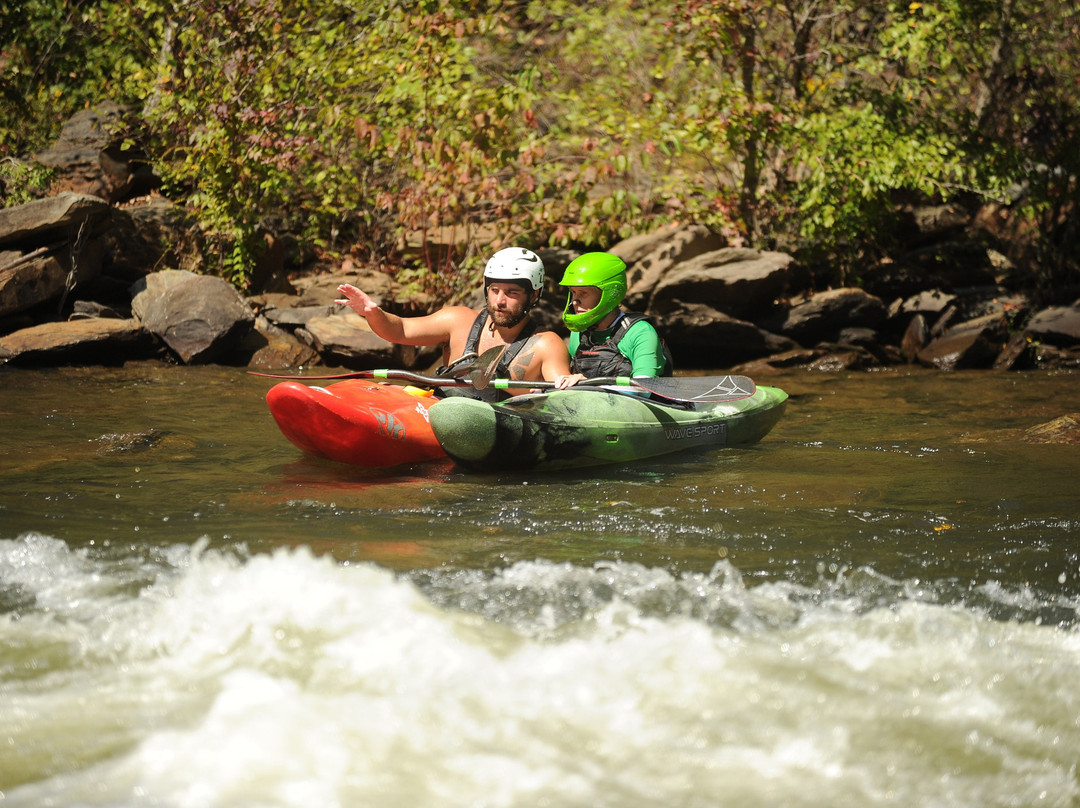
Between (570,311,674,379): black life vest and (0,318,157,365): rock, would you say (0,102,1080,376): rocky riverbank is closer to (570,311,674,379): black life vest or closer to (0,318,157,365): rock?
(0,318,157,365): rock

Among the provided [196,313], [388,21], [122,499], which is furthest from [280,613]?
[388,21]

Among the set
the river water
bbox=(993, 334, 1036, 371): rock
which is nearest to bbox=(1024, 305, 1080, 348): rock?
bbox=(993, 334, 1036, 371): rock

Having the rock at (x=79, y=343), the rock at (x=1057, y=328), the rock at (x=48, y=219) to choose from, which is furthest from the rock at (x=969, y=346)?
the rock at (x=48, y=219)

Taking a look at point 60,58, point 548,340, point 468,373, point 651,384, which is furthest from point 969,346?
point 60,58

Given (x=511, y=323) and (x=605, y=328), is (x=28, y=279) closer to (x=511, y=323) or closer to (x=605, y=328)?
(x=511, y=323)

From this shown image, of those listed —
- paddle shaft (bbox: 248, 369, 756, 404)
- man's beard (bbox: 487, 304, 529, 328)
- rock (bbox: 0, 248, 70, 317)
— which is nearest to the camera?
paddle shaft (bbox: 248, 369, 756, 404)

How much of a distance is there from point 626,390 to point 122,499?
247 cm

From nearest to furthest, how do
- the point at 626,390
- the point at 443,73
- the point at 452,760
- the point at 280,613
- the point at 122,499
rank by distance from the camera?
the point at 452,760
the point at 280,613
the point at 122,499
the point at 626,390
the point at 443,73

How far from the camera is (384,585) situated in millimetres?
3354

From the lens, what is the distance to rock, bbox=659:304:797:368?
966cm

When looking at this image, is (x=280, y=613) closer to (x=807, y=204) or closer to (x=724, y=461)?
(x=724, y=461)

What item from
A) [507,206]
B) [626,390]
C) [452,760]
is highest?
[507,206]

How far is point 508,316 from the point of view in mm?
5594

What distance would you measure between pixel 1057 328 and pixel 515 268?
649cm
